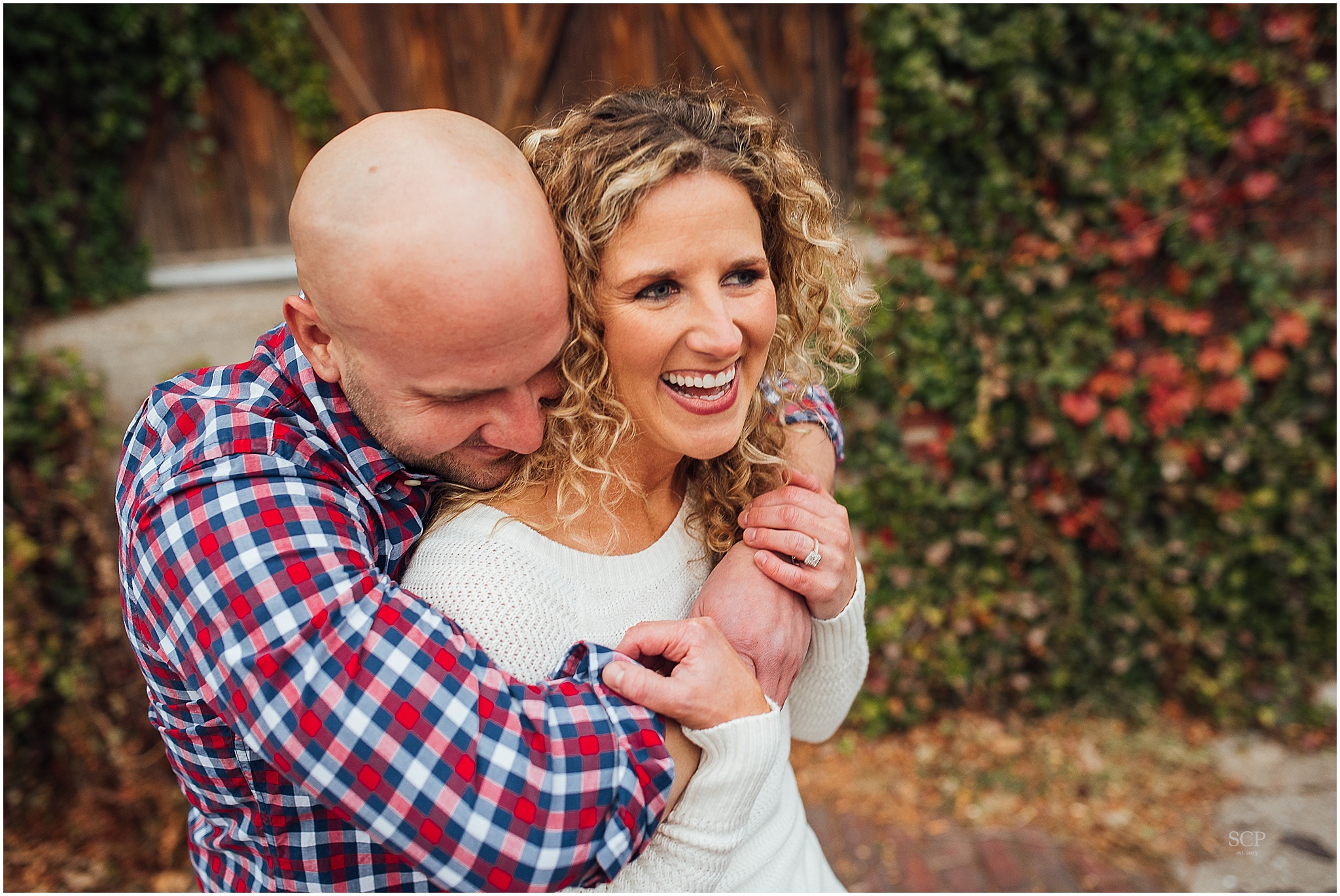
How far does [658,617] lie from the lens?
173cm

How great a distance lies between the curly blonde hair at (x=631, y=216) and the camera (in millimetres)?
1546

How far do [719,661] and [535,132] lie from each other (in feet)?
3.43

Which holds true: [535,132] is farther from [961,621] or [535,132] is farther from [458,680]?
[961,621]

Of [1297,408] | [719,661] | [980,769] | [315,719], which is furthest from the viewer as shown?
[980,769]

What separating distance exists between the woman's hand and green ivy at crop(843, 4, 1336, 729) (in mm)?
1754

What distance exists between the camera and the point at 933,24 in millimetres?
3625

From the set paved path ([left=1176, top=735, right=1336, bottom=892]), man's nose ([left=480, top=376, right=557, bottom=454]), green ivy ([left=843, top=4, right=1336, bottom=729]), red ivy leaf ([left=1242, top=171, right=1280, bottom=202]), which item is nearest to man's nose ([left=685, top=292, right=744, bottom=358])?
man's nose ([left=480, top=376, right=557, bottom=454])

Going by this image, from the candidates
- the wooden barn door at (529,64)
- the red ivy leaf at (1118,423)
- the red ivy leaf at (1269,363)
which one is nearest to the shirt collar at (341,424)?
the wooden barn door at (529,64)

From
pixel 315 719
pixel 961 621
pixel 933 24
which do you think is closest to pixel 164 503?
pixel 315 719

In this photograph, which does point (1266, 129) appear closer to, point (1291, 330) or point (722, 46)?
point (1291, 330)

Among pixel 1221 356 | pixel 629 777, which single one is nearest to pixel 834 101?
pixel 1221 356

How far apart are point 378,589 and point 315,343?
477 mm

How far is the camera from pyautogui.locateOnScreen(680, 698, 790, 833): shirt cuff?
1440mm

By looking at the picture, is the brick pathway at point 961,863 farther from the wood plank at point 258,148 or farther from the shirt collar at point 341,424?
the wood plank at point 258,148
